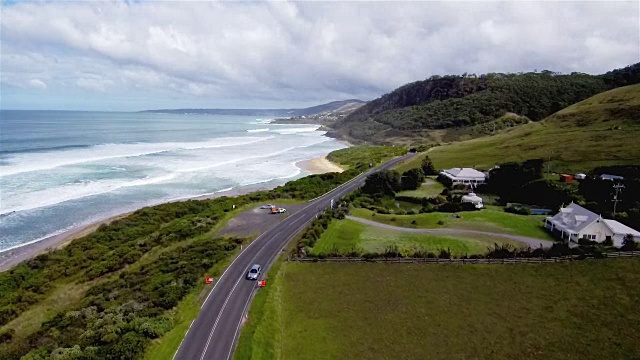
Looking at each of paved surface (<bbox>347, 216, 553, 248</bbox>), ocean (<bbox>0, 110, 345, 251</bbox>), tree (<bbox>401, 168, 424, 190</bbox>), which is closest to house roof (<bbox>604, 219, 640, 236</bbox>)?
paved surface (<bbox>347, 216, 553, 248</bbox>)

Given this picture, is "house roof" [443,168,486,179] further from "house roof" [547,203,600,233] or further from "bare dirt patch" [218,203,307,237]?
"bare dirt patch" [218,203,307,237]

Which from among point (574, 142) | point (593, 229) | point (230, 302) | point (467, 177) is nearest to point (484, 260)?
point (593, 229)

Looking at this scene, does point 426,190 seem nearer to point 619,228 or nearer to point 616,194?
point 616,194

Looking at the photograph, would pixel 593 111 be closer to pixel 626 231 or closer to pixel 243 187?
pixel 626 231

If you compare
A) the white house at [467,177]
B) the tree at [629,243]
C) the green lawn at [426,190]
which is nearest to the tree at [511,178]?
the white house at [467,177]

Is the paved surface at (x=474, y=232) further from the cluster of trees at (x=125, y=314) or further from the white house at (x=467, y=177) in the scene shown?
the white house at (x=467, y=177)

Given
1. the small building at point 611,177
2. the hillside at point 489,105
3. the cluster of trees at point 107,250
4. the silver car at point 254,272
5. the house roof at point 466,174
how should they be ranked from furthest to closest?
the hillside at point 489,105 → the house roof at point 466,174 → the small building at point 611,177 → the cluster of trees at point 107,250 → the silver car at point 254,272
